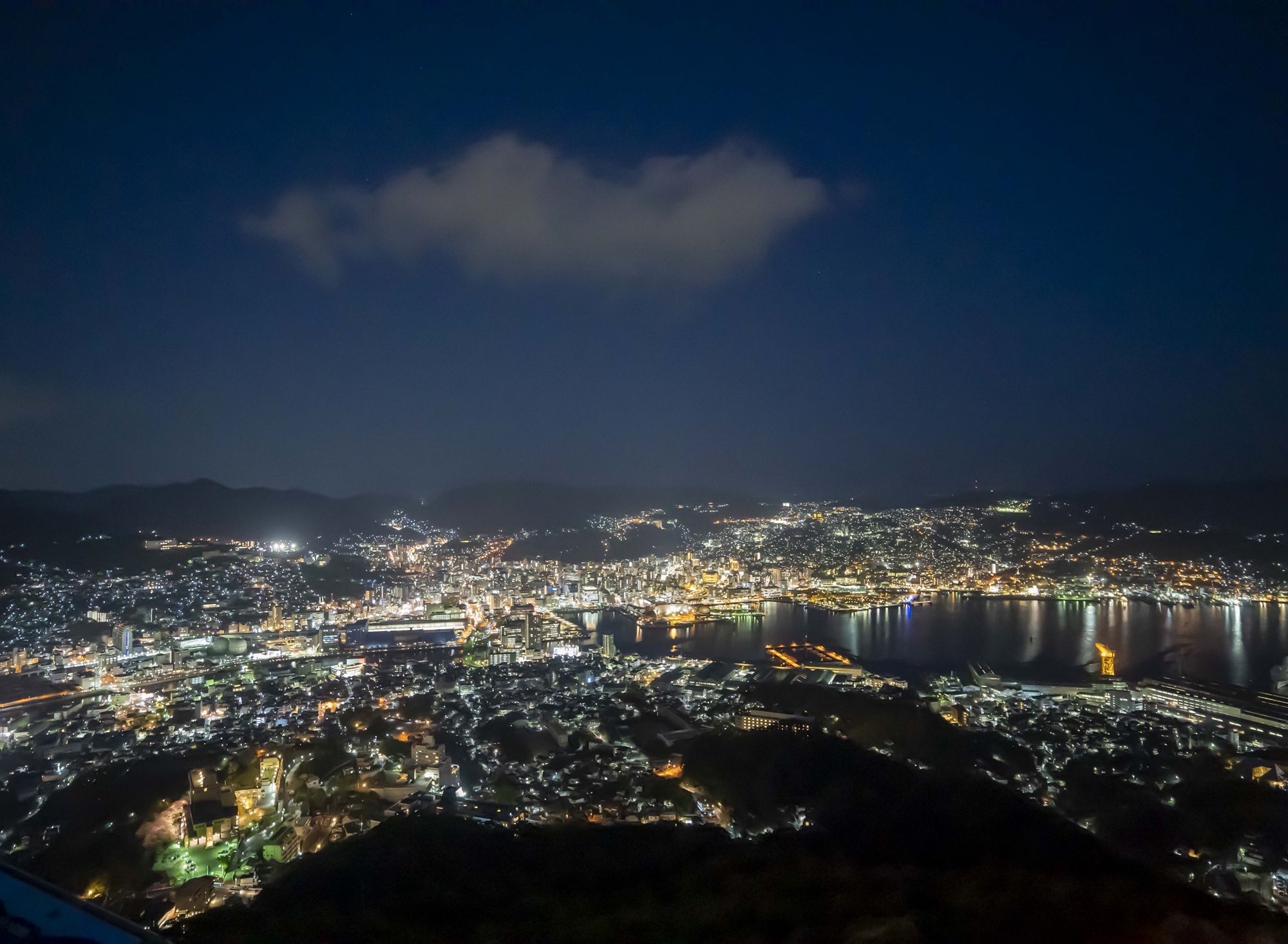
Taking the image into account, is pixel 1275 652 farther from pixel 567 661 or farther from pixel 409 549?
pixel 409 549

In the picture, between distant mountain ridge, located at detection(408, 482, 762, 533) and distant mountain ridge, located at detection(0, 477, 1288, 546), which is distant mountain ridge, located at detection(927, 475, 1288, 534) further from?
distant mountain ridge, located at detection(408, 482, 762, 533)

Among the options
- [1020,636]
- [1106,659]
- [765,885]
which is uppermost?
[765,885]

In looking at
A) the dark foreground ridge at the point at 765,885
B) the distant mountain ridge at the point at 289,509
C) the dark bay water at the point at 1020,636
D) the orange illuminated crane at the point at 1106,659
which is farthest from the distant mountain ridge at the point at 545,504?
the dark foreground ridge at the point at 765,885

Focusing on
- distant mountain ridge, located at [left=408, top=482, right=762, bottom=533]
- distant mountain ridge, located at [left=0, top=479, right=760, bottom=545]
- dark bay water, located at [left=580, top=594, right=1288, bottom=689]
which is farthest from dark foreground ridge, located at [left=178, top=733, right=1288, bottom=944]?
distant mountain ridge, located at [left=408, top=482, right=762, bottom=533]

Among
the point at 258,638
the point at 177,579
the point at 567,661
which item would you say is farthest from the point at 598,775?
the point at 177,579

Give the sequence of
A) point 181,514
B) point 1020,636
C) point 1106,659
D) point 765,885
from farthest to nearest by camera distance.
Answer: point 181,514 → point 1020,636 → point 1106,659 → point 765,885

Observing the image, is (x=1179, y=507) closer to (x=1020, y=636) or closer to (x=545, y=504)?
(x=1020, y=636)

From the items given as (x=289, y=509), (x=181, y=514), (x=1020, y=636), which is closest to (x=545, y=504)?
(x=289, y=509)
